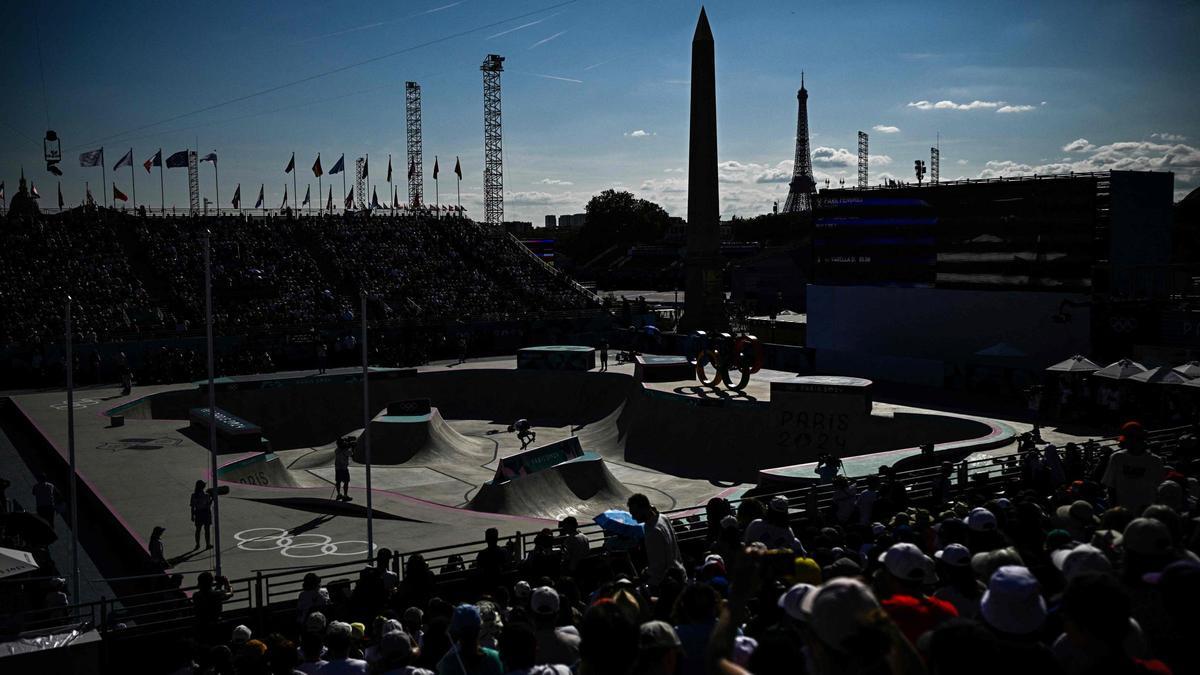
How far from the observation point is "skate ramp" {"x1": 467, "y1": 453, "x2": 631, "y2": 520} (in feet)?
74.2

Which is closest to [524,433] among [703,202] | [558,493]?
[558,493]

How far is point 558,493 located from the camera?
24109 millimetres

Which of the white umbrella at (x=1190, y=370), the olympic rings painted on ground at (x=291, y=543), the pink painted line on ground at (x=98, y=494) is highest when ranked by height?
the white umbrella at (x=1190, y=370)

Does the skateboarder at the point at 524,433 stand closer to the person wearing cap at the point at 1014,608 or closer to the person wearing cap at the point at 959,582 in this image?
the person wearing cap at the point at 959,582

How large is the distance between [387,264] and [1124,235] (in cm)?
3986

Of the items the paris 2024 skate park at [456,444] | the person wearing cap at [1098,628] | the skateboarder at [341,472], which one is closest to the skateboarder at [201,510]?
the paris 2024 skate park at [456,444]

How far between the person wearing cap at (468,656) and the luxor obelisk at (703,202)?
39073 millimetres

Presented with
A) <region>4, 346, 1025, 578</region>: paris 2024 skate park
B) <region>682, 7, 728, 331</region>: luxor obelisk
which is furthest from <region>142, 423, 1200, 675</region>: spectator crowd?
<region>682, 7, 728, 331</region>: luxor obelisk

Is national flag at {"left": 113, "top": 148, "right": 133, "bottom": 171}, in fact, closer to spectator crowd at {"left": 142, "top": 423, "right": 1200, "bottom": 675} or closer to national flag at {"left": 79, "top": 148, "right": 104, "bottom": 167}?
national flag at {"left": 79, "top": 148, "right": 104, "bottom": 167}

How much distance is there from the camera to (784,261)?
92.5m

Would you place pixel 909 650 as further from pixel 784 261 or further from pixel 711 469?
pixel 784 261

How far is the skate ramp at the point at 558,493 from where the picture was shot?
22.6 metres

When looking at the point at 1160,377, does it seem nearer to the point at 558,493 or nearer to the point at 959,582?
the point at 558,493

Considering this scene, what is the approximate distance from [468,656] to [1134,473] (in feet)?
27.4
